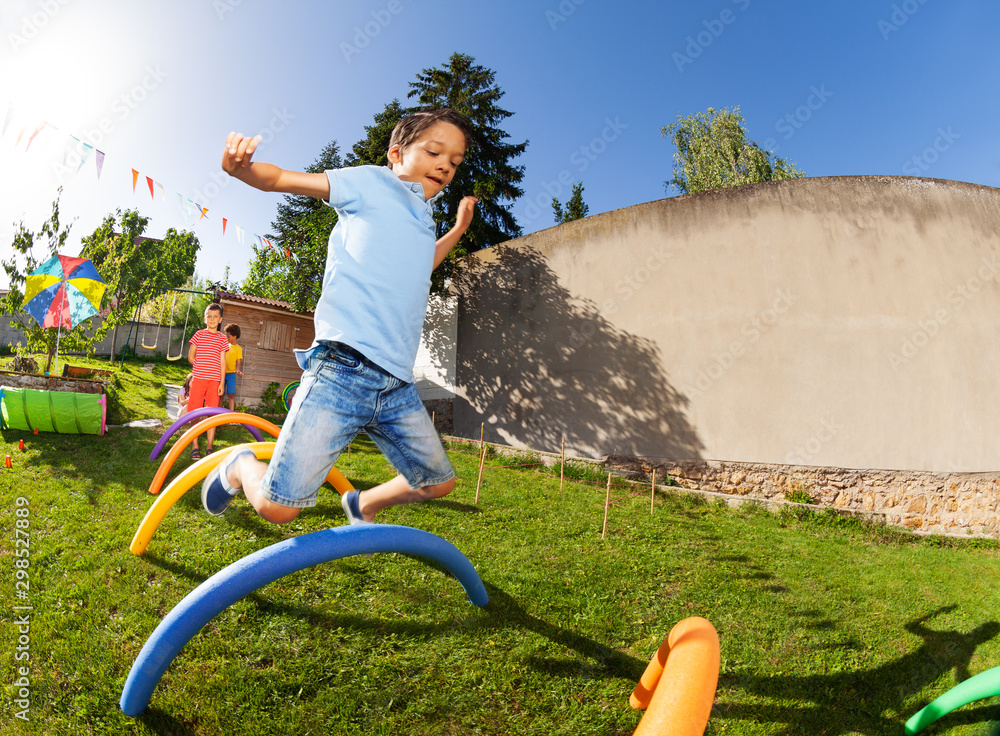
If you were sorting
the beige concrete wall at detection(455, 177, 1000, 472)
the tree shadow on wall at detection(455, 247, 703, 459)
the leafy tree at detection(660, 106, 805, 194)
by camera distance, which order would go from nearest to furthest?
the beige concrete wall at detection(455, 177, 1000, 472)
the tree shadow on wall at detection(455, 247, 703, 459)
the leafy tree at detection(660, 106, 805, 194)

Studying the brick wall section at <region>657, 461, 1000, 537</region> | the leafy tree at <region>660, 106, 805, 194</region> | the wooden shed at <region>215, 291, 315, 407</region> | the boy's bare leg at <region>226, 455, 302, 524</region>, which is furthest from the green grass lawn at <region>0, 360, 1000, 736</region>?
the leafy tree at <region>660, 106, 805, 194</region>

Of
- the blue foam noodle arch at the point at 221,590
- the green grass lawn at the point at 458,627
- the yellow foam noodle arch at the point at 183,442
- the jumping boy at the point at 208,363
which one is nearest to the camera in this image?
the blue foam noodle arch at the point at 221,590

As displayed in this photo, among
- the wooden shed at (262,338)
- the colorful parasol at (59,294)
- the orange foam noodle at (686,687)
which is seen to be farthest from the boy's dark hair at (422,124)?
the wooden shed at (262,338)

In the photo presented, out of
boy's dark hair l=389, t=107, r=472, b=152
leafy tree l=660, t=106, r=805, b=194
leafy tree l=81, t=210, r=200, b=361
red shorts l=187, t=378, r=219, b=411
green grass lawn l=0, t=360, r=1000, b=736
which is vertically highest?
leafy tree l=660, t=106, r=805, b=194

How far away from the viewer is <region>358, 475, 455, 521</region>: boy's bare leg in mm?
2547

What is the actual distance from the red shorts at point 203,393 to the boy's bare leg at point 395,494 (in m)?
6.23

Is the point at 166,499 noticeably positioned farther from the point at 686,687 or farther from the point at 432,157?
the point at 686,687

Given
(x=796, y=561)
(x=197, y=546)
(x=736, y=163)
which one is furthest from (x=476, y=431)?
(x=736, y=163)

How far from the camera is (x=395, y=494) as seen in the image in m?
2.69

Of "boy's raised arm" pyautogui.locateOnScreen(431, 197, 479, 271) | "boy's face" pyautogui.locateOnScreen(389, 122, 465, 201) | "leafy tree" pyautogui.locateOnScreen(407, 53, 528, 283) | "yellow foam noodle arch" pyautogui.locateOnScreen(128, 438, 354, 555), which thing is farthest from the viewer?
"leafy tree" pyautogui.locateOnScreen(407, 53, 528, 283)

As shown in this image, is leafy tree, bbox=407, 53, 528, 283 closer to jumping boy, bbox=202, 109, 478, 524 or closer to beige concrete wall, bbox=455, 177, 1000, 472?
beige concrete wall, bbox=455, 177, 1000, 472

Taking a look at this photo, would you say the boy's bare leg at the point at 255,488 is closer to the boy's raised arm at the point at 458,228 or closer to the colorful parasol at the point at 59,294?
the boy's raised arm at the point at 458,228

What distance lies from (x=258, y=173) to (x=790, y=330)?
11.1 metres

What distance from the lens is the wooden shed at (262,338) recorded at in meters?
17.3
